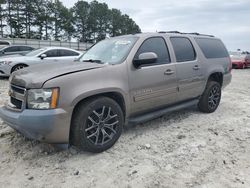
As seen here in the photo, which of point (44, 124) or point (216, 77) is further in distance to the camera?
point (216, 77)

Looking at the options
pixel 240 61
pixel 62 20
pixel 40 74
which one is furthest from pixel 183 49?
pixel 62 20

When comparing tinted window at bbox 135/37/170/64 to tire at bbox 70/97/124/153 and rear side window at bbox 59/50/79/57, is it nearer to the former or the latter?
tire at bbox 70/97/124/153

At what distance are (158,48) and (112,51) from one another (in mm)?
837

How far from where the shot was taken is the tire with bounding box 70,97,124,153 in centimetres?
325

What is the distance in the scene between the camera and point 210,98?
18.3 feet

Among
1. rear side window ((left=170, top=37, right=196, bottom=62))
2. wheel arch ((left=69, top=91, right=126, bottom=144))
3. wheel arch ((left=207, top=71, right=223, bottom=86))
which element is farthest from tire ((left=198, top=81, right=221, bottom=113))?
wheel arch ((left=69, top=91, right=126, bottom=144))

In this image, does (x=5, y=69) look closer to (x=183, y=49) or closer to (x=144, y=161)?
(x=183, y=49)

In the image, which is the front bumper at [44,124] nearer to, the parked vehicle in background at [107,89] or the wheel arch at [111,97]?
the parked vehicle in background at [107,89]

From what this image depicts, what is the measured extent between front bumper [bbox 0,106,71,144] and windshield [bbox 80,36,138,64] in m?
1.26

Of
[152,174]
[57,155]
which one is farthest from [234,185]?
[57,155]

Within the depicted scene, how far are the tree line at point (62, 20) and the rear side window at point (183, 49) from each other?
106 feet

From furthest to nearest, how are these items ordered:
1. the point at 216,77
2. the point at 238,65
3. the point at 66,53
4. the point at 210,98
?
the point at 238,65, the point at 66,53, the point at 216,77, the point at 210,98

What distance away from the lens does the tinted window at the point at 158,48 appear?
4.14 meters

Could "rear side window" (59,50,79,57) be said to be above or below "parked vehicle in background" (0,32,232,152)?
above
